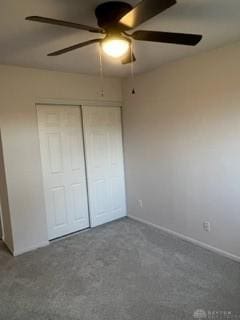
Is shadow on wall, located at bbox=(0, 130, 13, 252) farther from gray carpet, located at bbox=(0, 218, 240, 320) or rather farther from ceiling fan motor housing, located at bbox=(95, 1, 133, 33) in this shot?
ceiling fan motor housing, located at bbox=(95, 1, 133, 33)

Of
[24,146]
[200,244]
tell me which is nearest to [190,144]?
[200,244]

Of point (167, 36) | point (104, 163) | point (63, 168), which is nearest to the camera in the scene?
point (167, 36)

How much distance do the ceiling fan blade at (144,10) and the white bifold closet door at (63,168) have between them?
2.11m

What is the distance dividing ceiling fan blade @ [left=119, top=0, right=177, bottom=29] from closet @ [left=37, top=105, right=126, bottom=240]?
6.92 ft

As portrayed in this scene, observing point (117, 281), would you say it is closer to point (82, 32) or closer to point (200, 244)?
point (200, 244)

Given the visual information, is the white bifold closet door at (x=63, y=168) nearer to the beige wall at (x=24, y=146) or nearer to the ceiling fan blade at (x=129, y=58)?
the beige wall at (x=24, y=146)

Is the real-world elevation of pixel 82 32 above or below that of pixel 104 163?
above

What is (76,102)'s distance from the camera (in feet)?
11.3

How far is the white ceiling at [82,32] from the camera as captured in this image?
1.63 meters

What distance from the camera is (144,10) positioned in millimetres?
1265

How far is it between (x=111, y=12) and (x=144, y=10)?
1.39ft
